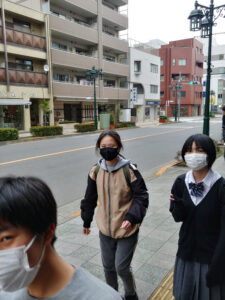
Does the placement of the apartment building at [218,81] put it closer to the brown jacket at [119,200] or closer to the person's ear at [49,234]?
the brown jacket at [119,200]

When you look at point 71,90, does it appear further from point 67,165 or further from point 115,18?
point 67,165

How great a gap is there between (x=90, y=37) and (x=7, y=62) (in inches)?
490

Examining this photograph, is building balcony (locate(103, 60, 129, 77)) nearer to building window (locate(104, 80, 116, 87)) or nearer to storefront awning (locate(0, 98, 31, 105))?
building window (locate(104, 80, 116, 87))

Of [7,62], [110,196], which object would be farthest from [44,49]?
[110,196]

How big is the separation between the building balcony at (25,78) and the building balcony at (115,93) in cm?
996

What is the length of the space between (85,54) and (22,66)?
10611mm

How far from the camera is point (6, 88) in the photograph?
21.6 metres

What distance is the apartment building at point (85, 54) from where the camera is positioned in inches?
1078

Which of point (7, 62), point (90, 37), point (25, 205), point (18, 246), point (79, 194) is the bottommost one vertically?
point (79, 194)

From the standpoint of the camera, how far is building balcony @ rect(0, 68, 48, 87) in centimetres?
2186

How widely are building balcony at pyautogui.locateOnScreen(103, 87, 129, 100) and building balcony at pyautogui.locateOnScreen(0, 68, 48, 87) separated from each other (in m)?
9.96

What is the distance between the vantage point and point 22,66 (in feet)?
77.8

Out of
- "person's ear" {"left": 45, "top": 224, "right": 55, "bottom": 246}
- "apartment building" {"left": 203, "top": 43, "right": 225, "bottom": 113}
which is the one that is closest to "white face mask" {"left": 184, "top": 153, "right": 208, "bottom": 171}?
"person's ear" {"left": 45, "top": 224, "right": 55, "bottom": 246}

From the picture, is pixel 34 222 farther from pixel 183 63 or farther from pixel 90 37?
pixel 183 63
